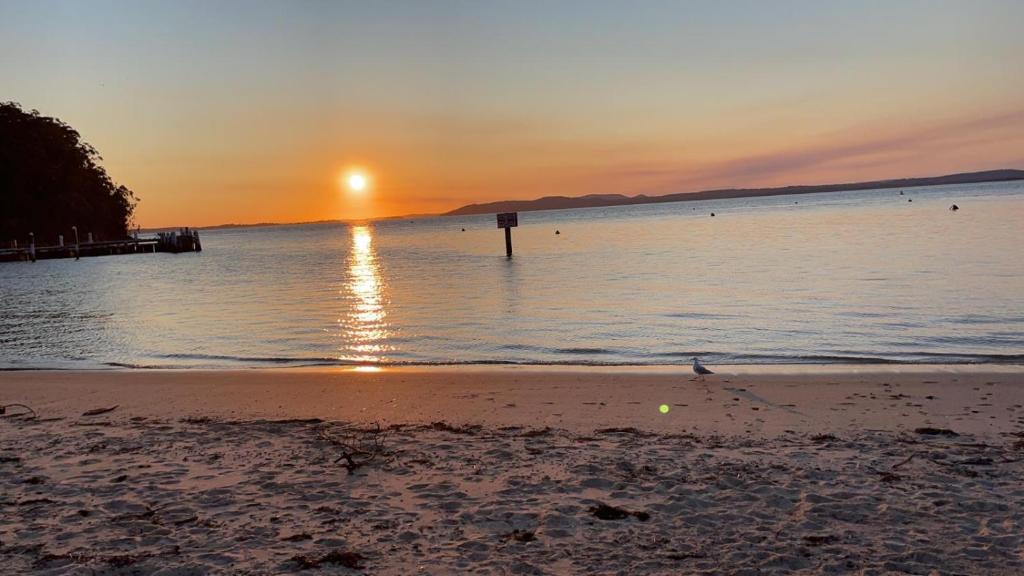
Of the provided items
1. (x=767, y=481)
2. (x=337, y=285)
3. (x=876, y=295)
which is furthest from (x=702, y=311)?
(x=337, y=285)

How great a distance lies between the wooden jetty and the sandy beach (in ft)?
220

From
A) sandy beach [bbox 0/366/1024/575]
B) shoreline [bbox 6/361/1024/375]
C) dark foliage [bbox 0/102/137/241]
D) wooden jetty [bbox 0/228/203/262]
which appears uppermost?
dark foliage [bbox 0/102/137/241]

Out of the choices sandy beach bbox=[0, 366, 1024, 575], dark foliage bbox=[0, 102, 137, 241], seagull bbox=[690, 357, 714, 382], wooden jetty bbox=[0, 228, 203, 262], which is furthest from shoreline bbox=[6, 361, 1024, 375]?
dark foliage bbox=[0, 102, 137, 241]

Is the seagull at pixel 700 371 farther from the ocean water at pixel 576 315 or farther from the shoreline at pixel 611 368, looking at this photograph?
the ocean water at pixel 576 315

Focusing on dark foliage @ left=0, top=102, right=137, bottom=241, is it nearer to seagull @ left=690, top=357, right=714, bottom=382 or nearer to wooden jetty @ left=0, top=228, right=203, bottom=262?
wooden jetty @ left=0, top=228, right=203, bottom=262

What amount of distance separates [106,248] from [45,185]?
1331cm

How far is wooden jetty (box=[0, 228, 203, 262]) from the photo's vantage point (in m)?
63.9

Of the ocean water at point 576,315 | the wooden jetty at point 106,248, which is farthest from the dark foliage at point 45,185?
the ocean water at point 576,315

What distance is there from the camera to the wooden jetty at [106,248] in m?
63.9

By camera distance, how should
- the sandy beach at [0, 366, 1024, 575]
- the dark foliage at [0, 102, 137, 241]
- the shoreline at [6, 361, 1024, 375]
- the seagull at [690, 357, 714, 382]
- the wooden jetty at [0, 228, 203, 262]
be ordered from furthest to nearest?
the dark foliage at [0, 102, 137, 241] → the wooden jetty at [0, 228, 203, 262] → the shoreline at [6, 361, 1024, 375] → the seagull at [690, 357, 714, 382] → the sandy beach at [0, 366, 1024, 575]

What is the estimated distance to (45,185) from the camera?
78062 millimetres

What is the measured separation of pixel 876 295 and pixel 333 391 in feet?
48.8

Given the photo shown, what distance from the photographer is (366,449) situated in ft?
20.9

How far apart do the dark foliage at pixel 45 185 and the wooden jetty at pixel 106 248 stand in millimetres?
5073
